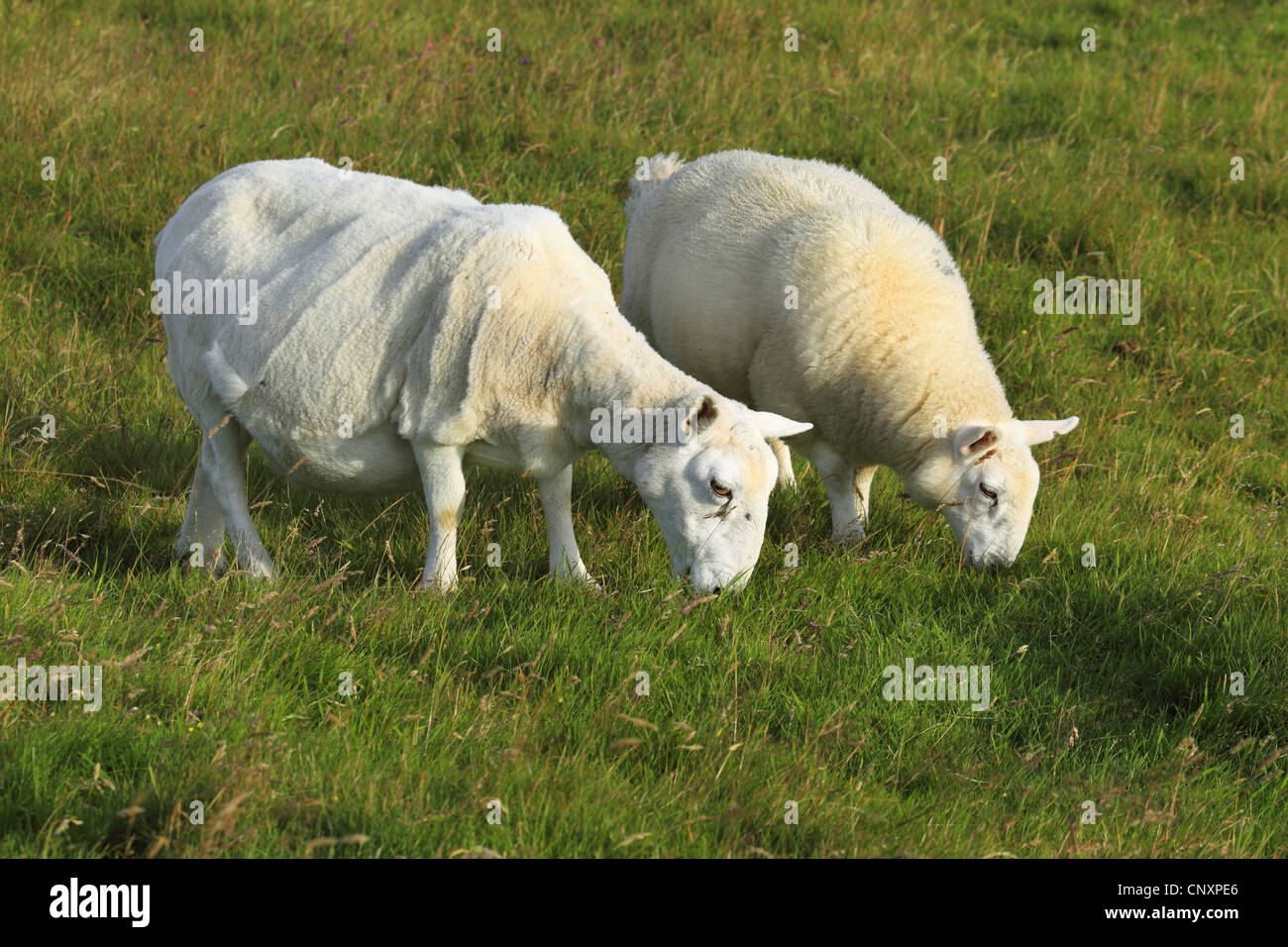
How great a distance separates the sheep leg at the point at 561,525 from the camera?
4895 mm

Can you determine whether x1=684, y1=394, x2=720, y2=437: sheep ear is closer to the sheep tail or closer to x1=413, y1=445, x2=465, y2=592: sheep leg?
x1=413, y1=445, x2=465, y2=592: sheep leg

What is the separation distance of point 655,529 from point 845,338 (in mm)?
1307

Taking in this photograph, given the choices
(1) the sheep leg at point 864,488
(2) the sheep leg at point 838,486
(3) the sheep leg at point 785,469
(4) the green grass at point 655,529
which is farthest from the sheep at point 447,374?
(1) the sheep leg at point 864,488

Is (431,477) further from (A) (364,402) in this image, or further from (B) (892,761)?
(B) (892,761)

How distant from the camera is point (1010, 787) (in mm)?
3949

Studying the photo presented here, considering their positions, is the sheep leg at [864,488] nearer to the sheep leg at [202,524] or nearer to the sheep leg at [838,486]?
the sheep leg at [838,486]

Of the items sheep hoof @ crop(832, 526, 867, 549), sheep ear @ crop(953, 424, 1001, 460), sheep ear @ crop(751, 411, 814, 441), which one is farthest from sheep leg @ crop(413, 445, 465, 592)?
sheep ear @ crop(953, 424, 1001, 460)

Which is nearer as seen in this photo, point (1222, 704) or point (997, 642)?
point (1222, 704)

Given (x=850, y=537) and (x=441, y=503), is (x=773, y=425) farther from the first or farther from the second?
(x=850, y=537)

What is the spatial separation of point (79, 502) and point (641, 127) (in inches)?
203

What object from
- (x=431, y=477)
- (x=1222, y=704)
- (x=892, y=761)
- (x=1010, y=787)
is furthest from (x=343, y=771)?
(x=1222, y=704)

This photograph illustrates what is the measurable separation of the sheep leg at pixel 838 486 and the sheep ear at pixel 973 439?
1.91 ft

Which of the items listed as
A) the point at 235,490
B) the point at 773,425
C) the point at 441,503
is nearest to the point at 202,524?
the point at 235,490

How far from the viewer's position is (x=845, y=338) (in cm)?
588
